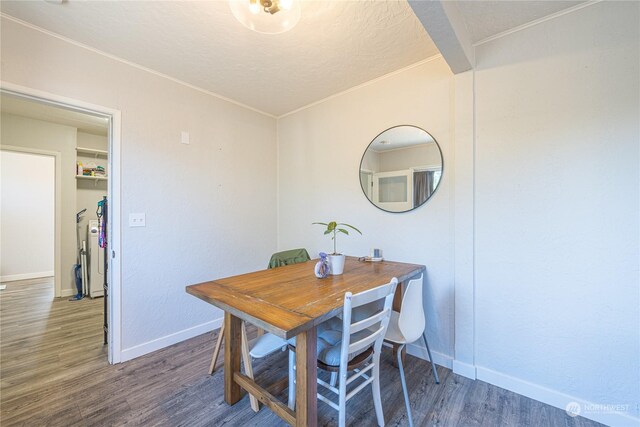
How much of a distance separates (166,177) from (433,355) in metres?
2.90

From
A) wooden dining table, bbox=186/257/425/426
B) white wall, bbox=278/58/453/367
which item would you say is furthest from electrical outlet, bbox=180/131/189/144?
wooden dining table, bbox=186/257/425/426

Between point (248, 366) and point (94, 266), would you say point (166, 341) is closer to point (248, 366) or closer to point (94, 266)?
point (248, 366)

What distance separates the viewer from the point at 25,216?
4785 mm

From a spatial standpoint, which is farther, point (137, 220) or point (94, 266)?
point (94, 266)

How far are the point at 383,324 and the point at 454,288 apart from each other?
98 cm

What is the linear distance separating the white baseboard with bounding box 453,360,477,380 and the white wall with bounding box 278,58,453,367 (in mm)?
83

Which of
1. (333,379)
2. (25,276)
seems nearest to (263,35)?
(333,379)

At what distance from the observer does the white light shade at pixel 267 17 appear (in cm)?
136

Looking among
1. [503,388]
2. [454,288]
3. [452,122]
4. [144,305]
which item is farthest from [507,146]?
[144,305]

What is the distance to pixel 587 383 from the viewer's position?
154cm

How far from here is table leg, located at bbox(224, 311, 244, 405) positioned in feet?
5.31

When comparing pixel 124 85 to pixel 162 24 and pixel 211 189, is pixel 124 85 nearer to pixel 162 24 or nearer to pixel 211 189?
pixel 162 24

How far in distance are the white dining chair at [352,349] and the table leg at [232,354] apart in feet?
1.31

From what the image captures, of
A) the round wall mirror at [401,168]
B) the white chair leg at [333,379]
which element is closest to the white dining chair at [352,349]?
the white chair leg at [333,379]
